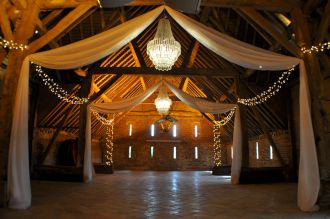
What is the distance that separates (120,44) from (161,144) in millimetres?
13095

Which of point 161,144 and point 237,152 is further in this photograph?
point 161,144

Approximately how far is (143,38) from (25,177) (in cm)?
646

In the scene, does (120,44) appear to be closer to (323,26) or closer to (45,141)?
(323,26)

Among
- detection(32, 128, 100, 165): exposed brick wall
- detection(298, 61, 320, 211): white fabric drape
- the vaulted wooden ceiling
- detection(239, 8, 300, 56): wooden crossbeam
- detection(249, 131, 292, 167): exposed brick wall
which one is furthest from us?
detection(32, 128, 100, 165): exposed brick wall

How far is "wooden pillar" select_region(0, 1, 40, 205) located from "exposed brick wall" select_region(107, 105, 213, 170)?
42.4ft

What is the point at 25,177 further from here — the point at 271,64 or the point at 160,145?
the point at 160,145

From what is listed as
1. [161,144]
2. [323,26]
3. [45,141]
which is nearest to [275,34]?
[323,26]

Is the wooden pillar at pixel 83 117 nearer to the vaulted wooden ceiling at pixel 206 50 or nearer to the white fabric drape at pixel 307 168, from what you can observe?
the vaulted wooden ceiling at pixel 206 50

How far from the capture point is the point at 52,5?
5094 millimetres

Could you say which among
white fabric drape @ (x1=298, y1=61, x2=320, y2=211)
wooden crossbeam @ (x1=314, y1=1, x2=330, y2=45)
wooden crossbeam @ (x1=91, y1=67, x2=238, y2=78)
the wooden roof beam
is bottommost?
white fabric drape @ (x1=298, y1=61, x2=320, y2=211)

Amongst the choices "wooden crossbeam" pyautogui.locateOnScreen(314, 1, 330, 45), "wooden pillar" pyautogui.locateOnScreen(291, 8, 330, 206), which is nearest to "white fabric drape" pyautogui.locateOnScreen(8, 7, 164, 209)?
"wooden pillar" pyautogui.locateOnScreen(291, 8, 330, 206)

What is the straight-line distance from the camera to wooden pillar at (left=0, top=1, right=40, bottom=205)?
4.53 metres

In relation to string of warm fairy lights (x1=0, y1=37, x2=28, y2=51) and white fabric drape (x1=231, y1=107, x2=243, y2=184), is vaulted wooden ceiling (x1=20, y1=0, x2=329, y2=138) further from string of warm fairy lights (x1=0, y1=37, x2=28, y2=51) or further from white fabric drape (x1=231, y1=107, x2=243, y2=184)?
white fabric drape (x1=231, y1=107, x2=243, y2=184)

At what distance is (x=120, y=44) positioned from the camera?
16.1ft
